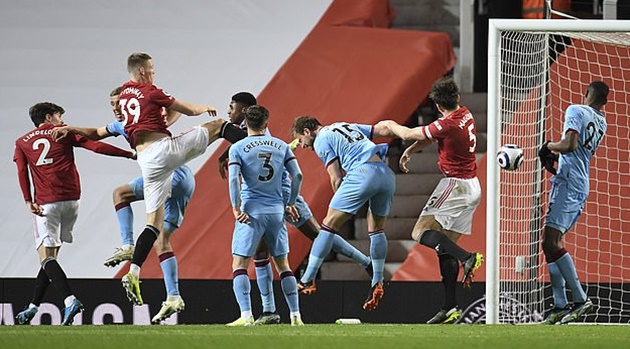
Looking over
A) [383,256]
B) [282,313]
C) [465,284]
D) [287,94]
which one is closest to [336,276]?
[282,313]

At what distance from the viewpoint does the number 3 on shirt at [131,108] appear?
347 inches

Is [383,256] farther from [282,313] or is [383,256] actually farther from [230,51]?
[230,51]

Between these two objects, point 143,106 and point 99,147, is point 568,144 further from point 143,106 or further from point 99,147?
point 99,147

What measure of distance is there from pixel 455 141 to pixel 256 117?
1439mm

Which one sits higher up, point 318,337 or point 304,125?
point 304,125

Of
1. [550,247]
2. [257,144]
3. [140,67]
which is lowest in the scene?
[550,247]

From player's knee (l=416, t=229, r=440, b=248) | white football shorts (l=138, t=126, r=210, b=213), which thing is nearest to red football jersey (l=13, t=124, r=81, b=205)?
white football shorts (l=138, t=126, r=210, b=213)

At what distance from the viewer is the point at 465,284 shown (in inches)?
352

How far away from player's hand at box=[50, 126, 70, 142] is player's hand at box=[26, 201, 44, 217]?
0.51m

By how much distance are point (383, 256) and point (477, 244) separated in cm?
220

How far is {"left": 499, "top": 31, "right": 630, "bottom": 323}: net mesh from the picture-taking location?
10047 mm

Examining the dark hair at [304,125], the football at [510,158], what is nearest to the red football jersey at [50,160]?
the dark hair at [304,125]

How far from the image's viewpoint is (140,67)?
29.2ft

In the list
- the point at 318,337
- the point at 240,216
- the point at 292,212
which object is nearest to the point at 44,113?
the point at 240,216
